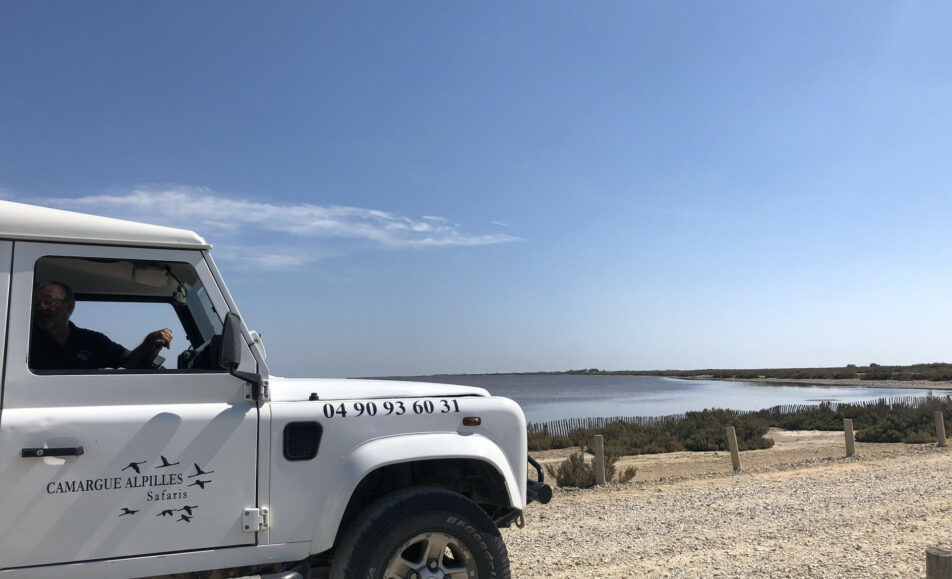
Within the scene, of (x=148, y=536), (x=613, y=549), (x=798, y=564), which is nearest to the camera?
(x=148, y=536)

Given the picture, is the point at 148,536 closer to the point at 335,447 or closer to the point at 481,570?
the point at 335,447

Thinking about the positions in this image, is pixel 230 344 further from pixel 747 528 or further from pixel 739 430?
pixel 739 430

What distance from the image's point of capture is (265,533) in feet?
10.9

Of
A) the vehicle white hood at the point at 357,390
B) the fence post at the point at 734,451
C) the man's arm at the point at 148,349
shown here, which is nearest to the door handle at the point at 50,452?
the man's arm at the point at 148,349

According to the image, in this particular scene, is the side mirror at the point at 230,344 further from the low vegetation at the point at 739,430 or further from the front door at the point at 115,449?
the low vegetation at the point at 739,430

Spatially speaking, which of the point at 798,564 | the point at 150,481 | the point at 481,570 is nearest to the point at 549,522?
the point at 798,564

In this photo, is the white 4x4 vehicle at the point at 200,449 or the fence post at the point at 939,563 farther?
the fence post at the point at 939,563

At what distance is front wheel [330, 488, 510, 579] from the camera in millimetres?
3544

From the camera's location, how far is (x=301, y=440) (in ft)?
11.4

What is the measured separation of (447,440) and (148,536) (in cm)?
156

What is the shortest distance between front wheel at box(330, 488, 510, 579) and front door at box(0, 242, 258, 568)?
561 millimetres

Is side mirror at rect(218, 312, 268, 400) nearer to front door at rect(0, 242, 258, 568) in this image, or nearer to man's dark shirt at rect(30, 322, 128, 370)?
front door at rect(0, 242, 258, 568)

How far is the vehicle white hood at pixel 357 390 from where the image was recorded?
3.72 m

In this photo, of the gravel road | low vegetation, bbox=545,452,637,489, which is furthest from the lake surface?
the gravel road
